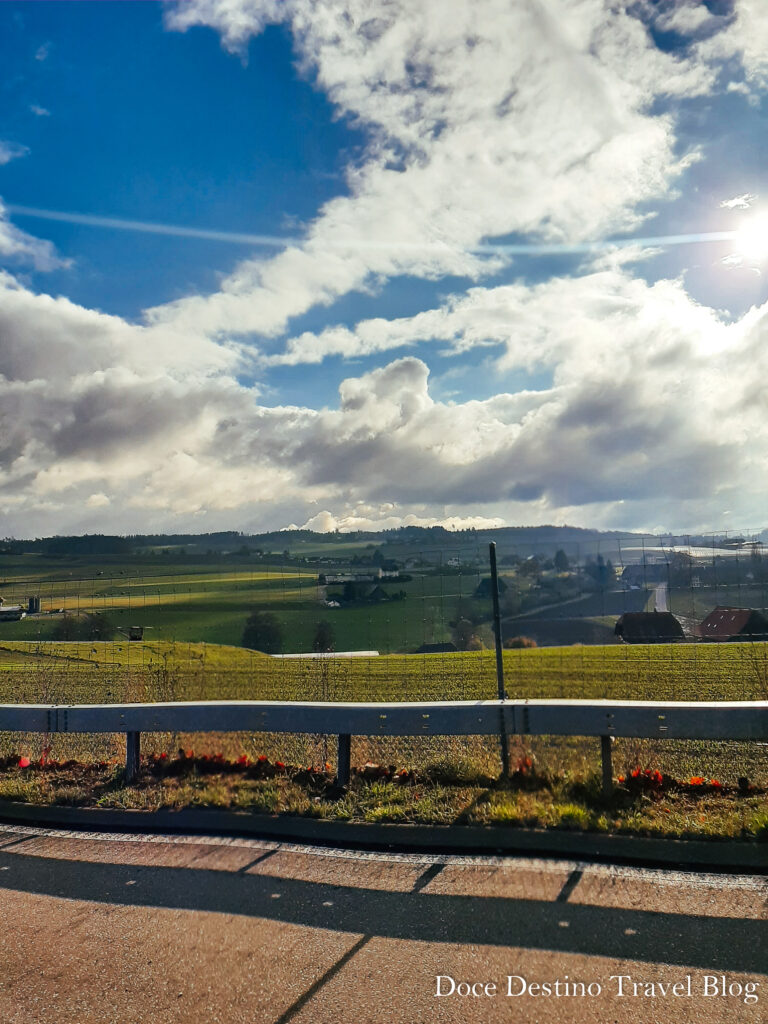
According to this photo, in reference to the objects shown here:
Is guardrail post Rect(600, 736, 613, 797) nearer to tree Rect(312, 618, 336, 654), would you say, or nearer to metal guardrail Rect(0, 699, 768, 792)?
metal guardrail Rect(0, 699, 768, 792)

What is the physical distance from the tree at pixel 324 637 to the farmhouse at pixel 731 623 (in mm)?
24682

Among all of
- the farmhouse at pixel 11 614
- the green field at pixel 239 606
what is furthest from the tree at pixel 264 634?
the farmhouse at pixel 11 614

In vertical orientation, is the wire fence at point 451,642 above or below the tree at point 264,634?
above

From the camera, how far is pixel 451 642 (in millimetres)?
48469

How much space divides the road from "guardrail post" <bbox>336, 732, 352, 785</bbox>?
58.6 inches

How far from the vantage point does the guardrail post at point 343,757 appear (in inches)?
291

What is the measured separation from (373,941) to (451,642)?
44631 millimetres

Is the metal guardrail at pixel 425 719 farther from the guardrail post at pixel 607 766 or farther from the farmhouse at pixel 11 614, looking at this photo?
the farmhouse at pixel 11 614

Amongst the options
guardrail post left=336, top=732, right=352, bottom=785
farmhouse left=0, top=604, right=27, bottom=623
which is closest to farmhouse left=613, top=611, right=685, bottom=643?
guardrail post left=336, top=732, right=352, bottom=785

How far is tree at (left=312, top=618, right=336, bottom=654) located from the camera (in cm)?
5664

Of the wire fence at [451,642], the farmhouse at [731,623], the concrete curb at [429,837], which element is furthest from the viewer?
the farmhouse at [731,623]

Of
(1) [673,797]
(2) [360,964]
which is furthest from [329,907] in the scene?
(1) [673,797]

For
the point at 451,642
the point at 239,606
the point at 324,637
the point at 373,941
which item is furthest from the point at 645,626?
the point at 239,606

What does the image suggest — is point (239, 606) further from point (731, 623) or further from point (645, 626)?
point (731, 623)
